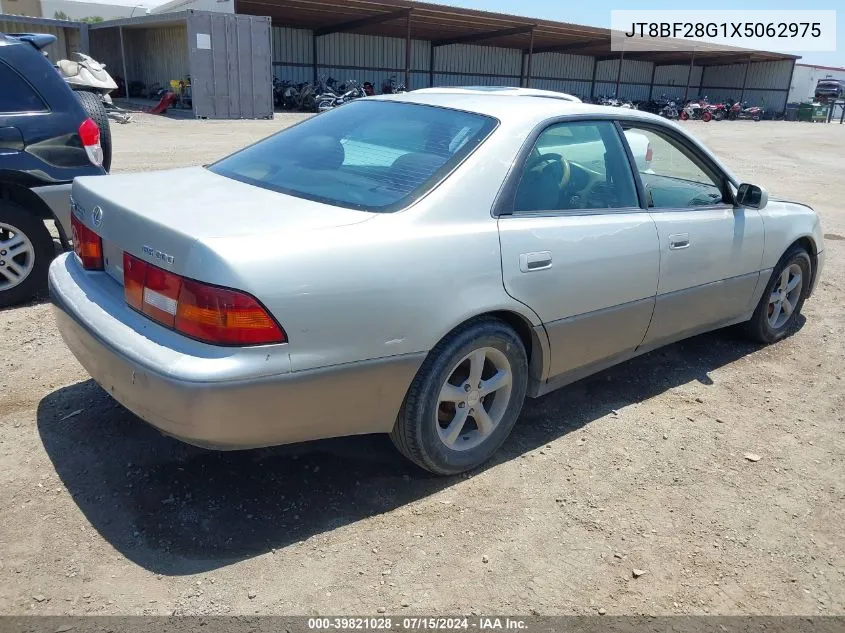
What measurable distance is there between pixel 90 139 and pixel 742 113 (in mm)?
43862

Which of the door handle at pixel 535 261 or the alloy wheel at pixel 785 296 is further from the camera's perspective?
the alloy wheel at pixel 785 296

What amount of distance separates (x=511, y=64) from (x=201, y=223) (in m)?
39.4

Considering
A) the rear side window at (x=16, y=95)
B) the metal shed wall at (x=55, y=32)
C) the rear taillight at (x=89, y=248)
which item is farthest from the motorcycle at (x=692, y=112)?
the rear taillight at (x=89, y=248)

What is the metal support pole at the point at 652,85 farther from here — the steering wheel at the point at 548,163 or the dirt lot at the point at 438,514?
the steering wheel at the point at 548,163

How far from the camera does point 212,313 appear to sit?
2.28 m

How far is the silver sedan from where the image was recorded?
2.33 m

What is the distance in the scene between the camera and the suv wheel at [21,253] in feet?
15.4

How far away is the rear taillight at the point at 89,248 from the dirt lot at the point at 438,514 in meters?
0.38

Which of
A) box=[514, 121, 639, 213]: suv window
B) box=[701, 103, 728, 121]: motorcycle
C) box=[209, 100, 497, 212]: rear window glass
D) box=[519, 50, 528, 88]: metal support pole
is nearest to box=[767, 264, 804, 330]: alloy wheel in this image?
box=[514, 121, 639, 213]: suv window

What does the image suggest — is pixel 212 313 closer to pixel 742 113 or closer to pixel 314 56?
pixel 314 56

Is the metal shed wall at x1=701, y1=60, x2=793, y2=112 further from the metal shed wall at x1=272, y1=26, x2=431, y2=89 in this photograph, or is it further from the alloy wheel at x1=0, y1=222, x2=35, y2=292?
the alloy wheel at x1=0, y1=222, x2=35, y2=292

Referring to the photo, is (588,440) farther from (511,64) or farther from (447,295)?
(511,64)

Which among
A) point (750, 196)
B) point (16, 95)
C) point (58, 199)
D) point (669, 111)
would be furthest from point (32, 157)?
point (669, 111)

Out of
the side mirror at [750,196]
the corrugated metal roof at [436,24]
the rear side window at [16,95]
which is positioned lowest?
the side mirror at [750,196]
